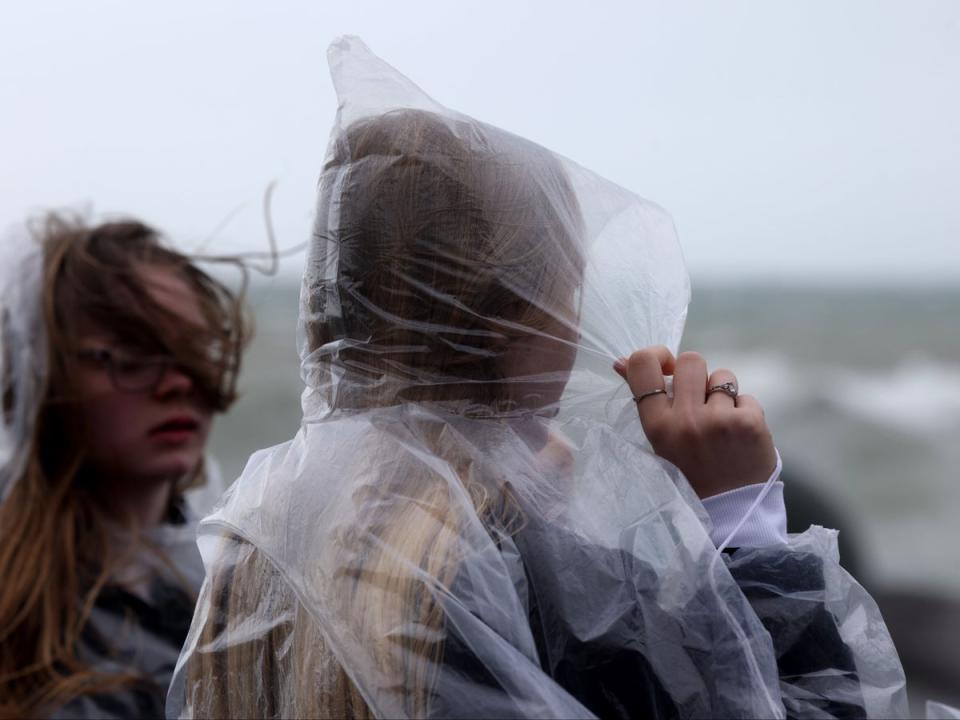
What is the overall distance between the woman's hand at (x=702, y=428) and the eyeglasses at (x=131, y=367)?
1.19 m

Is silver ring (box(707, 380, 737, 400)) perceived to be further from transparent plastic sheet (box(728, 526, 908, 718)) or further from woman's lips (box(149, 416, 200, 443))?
woman's lips (box(149, 416, 200, 443))

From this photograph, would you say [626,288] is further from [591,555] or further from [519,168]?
[591,555]

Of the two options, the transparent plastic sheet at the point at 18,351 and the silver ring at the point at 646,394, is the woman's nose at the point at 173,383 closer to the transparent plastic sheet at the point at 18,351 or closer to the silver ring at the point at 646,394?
the transparent plastic sheet at the point at 18,351

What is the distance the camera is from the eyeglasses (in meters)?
1.95

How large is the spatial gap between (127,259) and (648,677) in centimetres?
148

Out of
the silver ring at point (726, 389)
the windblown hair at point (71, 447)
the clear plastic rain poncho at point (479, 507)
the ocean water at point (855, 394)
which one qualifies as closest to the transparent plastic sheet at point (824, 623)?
the clear plastic rain poncho at point (479, 507)

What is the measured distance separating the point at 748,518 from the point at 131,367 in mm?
1316

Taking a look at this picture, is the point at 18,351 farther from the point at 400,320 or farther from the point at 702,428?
the point at 702,428

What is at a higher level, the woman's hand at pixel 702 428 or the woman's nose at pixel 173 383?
the woman's hand at pixel 702 428

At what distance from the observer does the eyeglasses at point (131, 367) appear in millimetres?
1953

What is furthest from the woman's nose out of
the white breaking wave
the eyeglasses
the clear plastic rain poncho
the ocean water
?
the white breaking wave

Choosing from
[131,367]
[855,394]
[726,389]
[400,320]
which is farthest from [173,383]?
[855,394]

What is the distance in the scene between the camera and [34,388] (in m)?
1.98

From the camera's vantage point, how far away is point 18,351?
6.66ft
